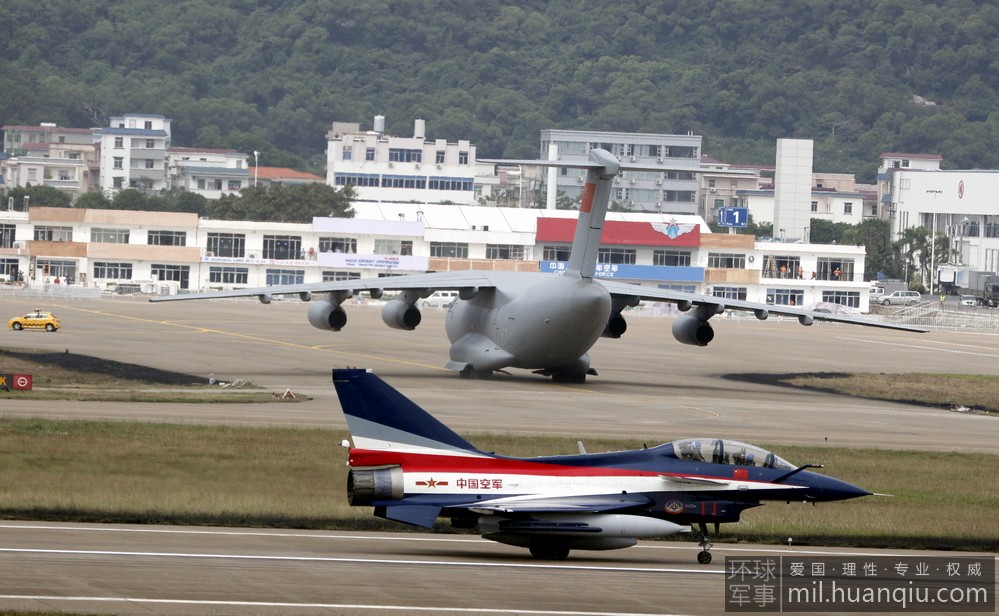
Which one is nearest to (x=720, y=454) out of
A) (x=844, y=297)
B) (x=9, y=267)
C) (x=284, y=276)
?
(x=284, y=276)

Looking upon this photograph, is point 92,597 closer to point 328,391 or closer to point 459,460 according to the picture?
point 459,460

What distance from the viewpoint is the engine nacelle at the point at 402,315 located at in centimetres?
5794

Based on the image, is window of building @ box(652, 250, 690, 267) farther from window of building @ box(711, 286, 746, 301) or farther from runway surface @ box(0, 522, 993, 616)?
runway surface @ box(0, 522, 993, 616)

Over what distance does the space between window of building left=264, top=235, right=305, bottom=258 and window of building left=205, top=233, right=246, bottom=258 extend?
6.62 feet

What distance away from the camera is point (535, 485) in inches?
949

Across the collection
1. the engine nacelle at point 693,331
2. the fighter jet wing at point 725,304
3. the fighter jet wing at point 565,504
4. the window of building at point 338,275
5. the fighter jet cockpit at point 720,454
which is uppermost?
the window of building at point 338,275

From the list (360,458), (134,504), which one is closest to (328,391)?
(134,504)

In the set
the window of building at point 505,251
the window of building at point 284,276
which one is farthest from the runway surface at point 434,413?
the window of building at point 505,251

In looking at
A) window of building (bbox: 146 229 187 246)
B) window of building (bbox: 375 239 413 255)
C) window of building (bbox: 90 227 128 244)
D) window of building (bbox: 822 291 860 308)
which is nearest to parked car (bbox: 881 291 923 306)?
window of building (bbox: 822 291 860 308)

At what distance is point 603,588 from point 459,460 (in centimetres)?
313

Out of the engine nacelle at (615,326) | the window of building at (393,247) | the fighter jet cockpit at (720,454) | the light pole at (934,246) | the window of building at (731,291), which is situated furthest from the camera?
the light pole at (934,246)

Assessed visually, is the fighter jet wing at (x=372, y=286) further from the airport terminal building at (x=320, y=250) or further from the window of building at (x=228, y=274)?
the window of building at (x=228, y=274)

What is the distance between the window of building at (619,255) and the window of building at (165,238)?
35.0 meters

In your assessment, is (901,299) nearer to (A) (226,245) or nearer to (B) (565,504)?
(A) (226,245)
